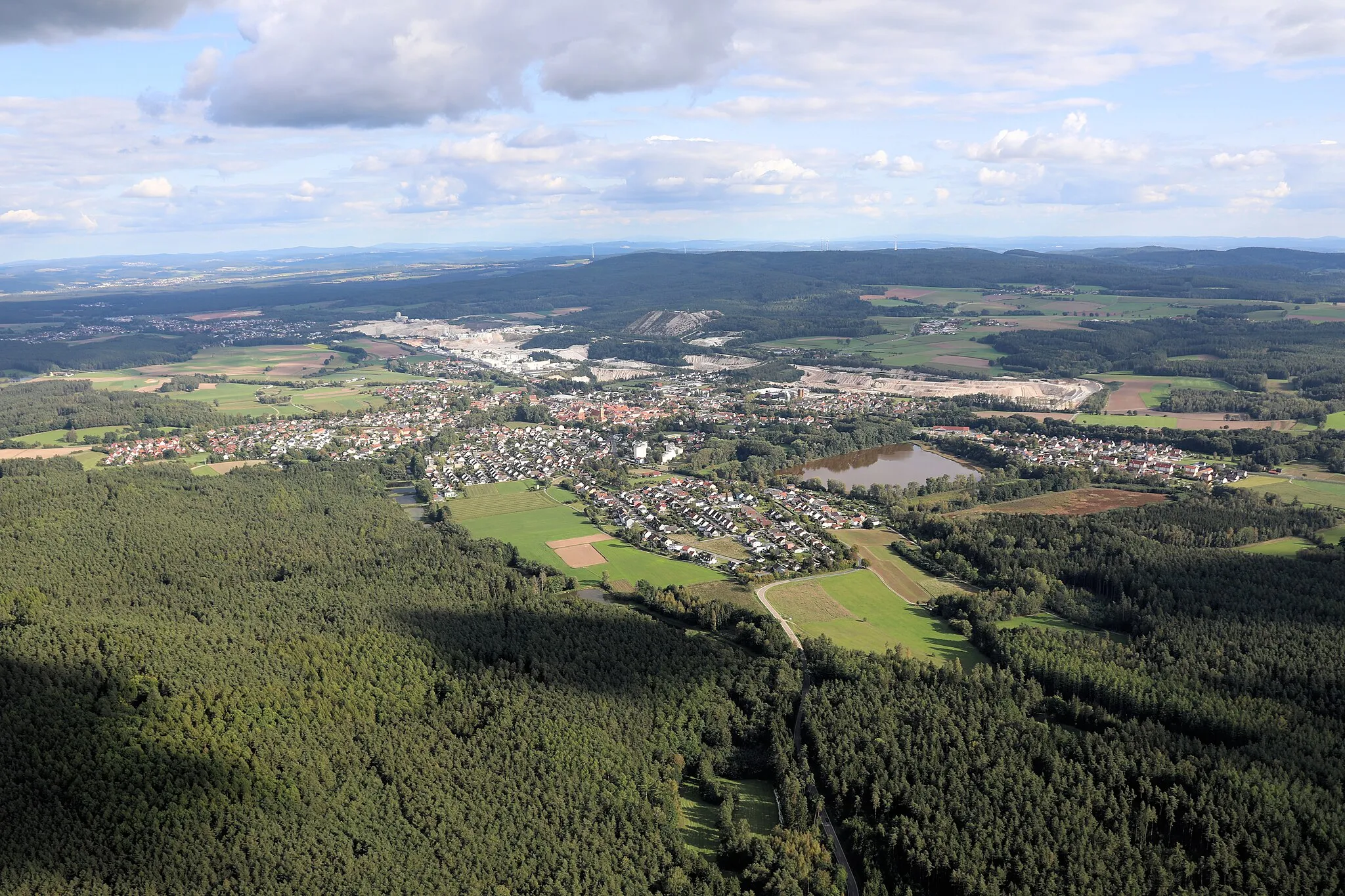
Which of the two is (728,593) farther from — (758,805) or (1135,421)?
(1135,421)

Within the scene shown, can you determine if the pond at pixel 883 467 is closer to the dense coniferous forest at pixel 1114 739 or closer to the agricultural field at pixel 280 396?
the dense coniferous forest at pixel 1114 739

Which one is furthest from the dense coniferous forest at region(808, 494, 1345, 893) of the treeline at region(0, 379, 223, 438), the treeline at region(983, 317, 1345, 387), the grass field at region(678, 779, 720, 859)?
the treeline at region(0, 379, 223, 438)

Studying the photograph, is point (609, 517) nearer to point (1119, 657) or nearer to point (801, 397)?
point (1119, 657)

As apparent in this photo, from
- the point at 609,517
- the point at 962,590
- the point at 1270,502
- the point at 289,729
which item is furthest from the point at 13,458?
the point at 1270,502

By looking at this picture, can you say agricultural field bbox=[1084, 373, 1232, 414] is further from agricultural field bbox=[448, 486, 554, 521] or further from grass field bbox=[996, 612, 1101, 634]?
agricultural field bbox=[448, 486, 554, 521]

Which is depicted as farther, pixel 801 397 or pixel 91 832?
pixel 801 397

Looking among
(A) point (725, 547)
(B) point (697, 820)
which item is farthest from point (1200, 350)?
(B) point (697, 820)

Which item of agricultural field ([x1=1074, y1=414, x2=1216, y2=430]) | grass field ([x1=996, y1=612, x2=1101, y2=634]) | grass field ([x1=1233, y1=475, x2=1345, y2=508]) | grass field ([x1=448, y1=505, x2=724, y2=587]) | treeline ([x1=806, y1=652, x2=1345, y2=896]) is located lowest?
treeline ([x1=806, y1=652, x2=1345, y2=896])
